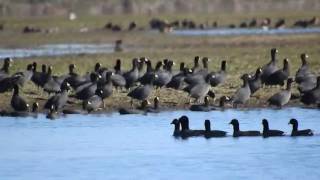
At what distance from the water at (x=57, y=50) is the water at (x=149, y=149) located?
69.9 feet

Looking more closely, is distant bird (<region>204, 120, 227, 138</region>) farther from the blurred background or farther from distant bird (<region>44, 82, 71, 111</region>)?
the blurred background

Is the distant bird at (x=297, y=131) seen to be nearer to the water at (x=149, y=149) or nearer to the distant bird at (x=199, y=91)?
the water at (x=149, y=149)

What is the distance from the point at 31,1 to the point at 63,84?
81.1 metres

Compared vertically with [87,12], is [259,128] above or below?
below

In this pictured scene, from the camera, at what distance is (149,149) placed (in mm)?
24844

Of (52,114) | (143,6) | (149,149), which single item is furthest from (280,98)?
(143,6)

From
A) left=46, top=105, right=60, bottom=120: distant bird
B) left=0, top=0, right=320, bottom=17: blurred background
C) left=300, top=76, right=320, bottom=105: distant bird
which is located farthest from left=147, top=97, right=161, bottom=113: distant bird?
left=0, top=0, right=320, bottom=17: blurred background

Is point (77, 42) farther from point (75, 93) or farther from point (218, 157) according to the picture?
point (218, 157)

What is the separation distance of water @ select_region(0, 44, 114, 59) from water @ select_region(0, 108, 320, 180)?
2130 cm

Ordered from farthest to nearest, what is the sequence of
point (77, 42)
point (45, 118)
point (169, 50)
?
point (77, 42), point (169, 50), point (45, 118)

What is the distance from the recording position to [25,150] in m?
25.2

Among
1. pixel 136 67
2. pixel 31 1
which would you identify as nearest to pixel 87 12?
pixel 31 1

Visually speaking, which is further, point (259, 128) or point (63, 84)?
point (63, 84)

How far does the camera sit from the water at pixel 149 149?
72.3 feet
